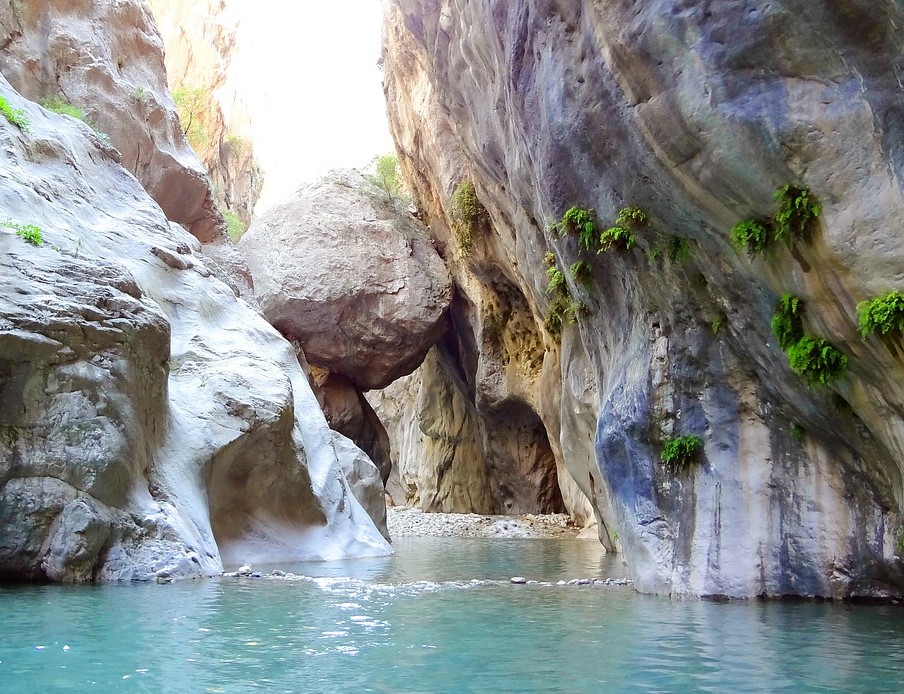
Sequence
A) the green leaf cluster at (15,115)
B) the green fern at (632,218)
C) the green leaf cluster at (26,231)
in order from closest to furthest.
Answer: the green fern at (632,218) < the green leaf cluster at (26,231) < the green leaf cluster at (15,115)

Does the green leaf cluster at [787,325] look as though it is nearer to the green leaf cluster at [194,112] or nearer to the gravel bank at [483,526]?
the gravel bank at [483,526]

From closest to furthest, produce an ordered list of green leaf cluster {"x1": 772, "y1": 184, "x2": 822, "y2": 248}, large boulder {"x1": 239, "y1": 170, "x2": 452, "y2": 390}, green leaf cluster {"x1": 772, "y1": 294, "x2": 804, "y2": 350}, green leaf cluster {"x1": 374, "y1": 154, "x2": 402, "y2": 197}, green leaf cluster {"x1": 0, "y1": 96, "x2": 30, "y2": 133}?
green leaf cluster {"x1": 772, "y1": 184, "x2": 822, "y2": 248}
green leaf cluster {"x1": 772, "y1": 294, "x2": 804, "y2": 350}
green leaf cluster {"x1": 0, "y1": 96, "x2": 30, "y2": 133}
large boulder {"x1": 239, "y1": 170, "x2": 452, "y2": 390}
green leaf cluster {"x1": 374, "y1": 154, "x2": 402, "y2": 197}

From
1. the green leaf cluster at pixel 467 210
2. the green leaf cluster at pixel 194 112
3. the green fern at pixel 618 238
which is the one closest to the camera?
the green fern at pixel 618 238

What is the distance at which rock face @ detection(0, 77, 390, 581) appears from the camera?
1016 centimetres

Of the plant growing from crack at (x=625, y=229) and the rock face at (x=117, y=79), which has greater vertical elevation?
the rock face at (x=117, y=79)

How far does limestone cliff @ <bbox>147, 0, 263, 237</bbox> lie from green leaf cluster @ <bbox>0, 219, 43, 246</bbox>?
115 ft

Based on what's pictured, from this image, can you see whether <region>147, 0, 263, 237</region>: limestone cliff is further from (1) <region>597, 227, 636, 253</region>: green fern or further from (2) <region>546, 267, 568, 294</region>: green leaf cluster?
(1) <region>597, 227, 636, 253</region>: green fern

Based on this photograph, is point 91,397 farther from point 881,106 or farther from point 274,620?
point 881,106

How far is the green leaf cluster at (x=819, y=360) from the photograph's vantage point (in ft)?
28.5

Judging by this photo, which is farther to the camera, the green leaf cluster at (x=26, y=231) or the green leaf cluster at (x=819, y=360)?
the green leaf cluster at (x=26, y=231)

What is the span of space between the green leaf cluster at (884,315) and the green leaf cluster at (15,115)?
1297 centimetres

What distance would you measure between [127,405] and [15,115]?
239 inches

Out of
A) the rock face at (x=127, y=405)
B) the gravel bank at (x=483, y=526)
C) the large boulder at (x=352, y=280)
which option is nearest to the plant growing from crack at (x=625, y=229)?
the rock face at (x=127, y=405)

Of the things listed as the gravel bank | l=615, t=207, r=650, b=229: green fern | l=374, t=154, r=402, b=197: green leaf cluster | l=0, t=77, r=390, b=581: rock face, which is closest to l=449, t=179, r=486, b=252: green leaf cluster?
l=0, t=77, r=390, b=581: rock face
